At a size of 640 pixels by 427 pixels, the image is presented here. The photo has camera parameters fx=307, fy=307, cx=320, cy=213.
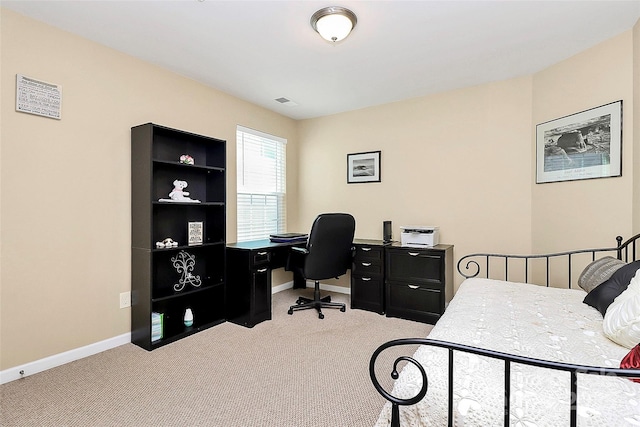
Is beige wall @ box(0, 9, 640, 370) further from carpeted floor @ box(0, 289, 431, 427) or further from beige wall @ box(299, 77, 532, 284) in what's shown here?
carpeted floor @ box(0, 289, 431, 427)

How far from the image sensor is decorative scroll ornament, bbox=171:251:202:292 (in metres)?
3.03

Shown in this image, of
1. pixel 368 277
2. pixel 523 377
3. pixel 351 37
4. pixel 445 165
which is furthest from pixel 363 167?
pixel 523 377

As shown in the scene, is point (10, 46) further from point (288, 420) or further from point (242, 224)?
point (288, 420)

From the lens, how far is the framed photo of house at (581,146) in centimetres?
242

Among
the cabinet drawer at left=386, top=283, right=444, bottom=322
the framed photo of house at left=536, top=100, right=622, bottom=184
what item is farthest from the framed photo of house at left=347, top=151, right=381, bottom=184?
the framed photo of house at left=536, top=100, right=622, bottom=184

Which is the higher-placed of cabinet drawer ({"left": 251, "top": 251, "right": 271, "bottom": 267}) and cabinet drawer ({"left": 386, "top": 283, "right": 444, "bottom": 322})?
cabinet drawer ({"left": 251, "top": 251, "right": 271, "bottom": 267})

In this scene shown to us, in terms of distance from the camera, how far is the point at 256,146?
4094mm

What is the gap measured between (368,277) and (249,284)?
4.42ft

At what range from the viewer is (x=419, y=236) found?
131 inches

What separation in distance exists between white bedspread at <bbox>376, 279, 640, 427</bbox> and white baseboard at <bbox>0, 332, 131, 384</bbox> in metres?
2.50

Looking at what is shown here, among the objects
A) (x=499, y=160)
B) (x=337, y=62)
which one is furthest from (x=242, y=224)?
(x=499, y=160)

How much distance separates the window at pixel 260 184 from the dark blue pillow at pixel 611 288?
10.9 feet

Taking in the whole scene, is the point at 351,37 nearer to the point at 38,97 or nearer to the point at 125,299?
the point at 38,97

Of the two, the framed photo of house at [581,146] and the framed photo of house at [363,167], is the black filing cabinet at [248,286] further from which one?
the framed photo of house at [581,146]
